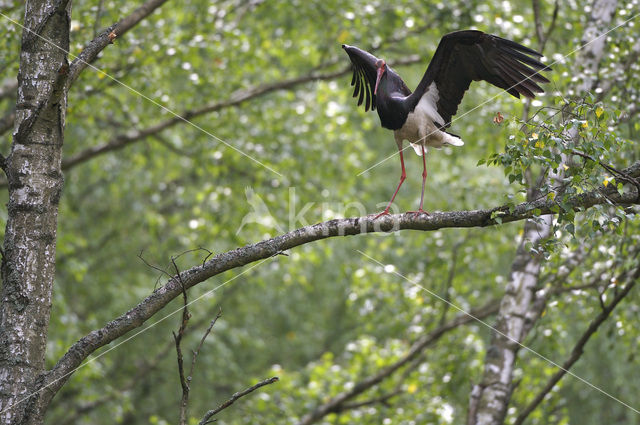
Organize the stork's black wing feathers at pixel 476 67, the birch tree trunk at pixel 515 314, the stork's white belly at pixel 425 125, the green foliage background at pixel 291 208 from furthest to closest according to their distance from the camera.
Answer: the green foliage background at pixel 291 208 → the birch tree trunk at pixel 515 314 → the stork's white belly at pixel 425 125 → the stork's black wing feathers at pixel 476 67

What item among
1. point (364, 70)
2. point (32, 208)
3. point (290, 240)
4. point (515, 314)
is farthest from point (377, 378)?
point (32, 208)

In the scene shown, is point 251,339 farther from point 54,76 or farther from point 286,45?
point 54,76

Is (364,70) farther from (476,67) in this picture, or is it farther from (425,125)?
(476,67)

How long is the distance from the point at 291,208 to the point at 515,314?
421 cm

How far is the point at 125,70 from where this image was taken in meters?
7.41

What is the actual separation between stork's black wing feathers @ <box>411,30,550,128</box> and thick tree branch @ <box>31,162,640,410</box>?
82 cm

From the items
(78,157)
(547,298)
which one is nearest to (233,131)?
Answer: (78,157)

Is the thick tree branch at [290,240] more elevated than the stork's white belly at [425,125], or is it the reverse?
the stork's white belly at [425,125]

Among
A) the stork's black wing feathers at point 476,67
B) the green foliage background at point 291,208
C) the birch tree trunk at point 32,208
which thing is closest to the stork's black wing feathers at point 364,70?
the stork's black wing feathers at point 476,67

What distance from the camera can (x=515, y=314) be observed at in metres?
5.55

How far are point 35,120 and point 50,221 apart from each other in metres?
0.47

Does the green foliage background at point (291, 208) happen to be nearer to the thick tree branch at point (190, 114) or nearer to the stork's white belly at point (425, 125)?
the thick tree branch at point (190, 114)

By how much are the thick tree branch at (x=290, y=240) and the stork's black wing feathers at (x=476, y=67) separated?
82 centimetres

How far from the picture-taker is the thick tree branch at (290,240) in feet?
10.2
